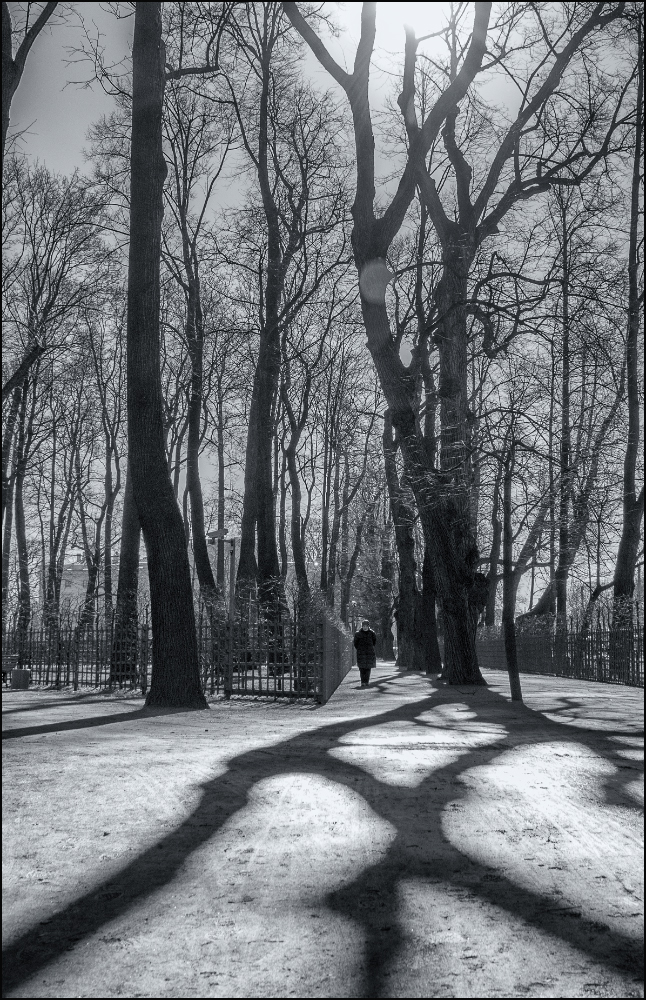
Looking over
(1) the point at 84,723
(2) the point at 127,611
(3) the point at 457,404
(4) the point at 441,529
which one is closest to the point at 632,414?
(3) the point at 457,404

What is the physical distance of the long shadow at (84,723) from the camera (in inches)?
373

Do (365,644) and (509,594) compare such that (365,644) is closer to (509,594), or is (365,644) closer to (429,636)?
(429,636)

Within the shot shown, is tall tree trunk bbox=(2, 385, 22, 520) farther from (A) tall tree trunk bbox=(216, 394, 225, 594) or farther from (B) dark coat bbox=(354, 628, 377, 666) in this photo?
(A) tall tree trunk bbox=(216, 394, 225, 594)

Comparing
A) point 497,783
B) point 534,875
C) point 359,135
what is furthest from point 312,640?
point 534,875

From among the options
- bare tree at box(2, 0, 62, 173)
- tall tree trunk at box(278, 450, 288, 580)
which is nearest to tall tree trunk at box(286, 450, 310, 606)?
tall tree trunk at box(278, 450, 288, 580)

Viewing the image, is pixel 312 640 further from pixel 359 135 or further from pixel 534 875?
pixel 534 875

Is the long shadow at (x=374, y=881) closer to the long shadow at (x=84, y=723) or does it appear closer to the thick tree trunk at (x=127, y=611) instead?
the long shadow at (x=84, y=723)

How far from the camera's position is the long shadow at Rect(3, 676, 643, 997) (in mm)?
3244

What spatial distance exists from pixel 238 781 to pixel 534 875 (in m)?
2.72

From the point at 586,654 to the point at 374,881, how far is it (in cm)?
1968

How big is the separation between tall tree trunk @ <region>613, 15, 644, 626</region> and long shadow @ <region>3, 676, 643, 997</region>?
12.4 ft

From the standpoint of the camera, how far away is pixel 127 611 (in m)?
19.2

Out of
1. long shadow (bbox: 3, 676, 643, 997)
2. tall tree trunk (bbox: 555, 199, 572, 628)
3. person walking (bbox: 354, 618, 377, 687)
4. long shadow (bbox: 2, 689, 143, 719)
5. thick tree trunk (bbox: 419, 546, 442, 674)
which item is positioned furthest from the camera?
thick tree trunk (bbox: 419, 546, 442, 674)

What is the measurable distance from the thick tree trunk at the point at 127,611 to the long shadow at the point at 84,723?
5412mm
